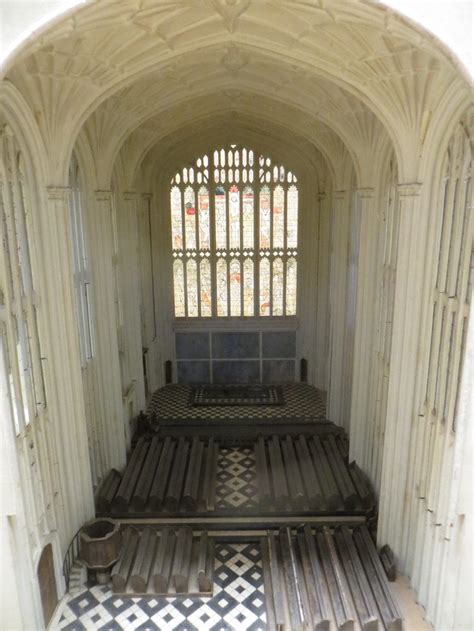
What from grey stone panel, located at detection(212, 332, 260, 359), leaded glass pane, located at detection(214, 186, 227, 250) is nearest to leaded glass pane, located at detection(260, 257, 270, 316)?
grey stone panel, located at detection(212, 332, 260, 359)

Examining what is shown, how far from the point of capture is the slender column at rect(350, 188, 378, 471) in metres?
12.0

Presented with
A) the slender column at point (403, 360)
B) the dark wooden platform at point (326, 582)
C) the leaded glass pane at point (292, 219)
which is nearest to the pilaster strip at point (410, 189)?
the slender column at point (403, 360)

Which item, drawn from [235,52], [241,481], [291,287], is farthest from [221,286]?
[235,52]

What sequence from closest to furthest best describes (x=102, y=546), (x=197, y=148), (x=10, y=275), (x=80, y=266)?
(x=10, y=275), (x=102, y=546), (x=80, y=266), (x=197, y=148)

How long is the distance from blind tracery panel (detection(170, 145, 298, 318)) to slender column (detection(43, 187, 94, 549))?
919cm

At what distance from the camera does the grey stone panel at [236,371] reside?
2002 cm

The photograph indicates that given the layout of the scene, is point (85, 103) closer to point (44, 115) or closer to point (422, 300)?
point (44, 115)

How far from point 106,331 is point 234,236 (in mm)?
7708

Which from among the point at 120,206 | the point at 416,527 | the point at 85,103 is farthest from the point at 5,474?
the point at 120,206

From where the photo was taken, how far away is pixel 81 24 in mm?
6988

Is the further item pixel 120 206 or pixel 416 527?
pixel 120 206

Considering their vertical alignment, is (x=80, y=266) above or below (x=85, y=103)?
below

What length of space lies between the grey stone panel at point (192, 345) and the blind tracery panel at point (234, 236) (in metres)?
0.81

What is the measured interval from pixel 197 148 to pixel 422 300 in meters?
11.3
